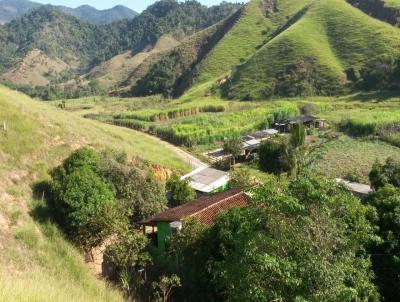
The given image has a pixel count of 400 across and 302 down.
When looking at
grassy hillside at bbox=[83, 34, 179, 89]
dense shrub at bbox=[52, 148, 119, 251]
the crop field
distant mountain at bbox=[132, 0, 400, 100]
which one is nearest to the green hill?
distant mountain at bbox=[132, 0, 400, 100]

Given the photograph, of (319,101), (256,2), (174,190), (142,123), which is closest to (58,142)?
(174,190)

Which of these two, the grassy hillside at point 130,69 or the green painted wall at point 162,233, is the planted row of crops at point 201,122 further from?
the grassy hillside at point 130,69

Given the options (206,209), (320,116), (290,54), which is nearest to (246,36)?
(290,54)

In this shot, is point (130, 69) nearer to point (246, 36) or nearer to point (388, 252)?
point (246, 36)

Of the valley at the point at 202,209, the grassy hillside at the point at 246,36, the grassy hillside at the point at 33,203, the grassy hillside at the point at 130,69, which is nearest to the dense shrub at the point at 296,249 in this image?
the valley at the point at 202,209

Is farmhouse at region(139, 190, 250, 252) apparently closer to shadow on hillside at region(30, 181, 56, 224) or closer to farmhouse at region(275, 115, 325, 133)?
shadow on hillside at region(30, 181, 56, 224)

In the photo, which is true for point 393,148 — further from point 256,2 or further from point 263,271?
point 256,2
